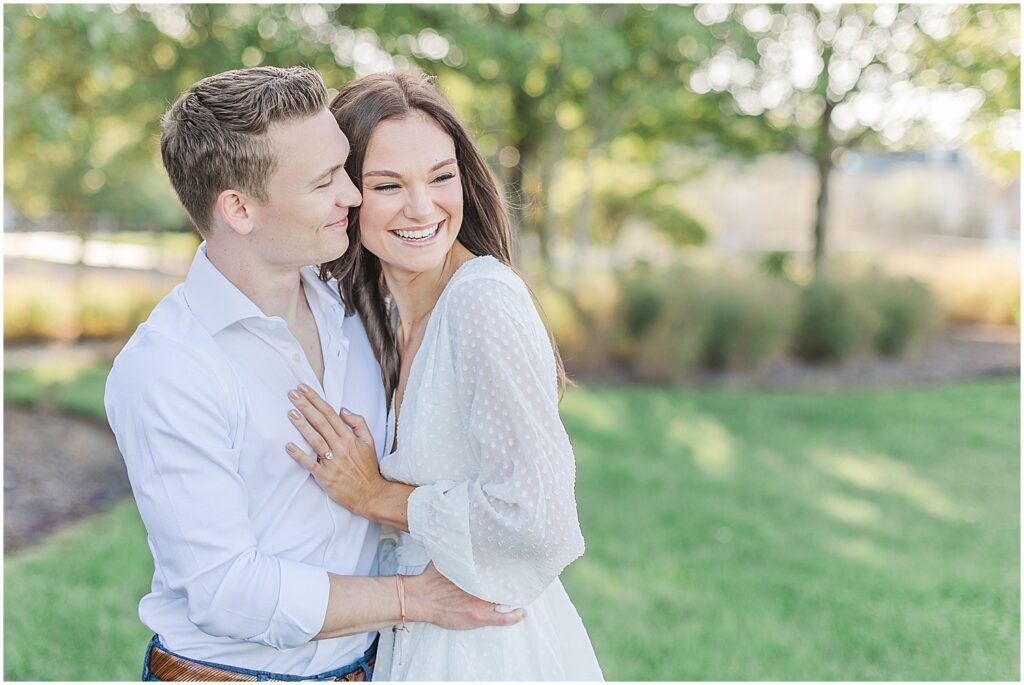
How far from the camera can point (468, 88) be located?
13.7m

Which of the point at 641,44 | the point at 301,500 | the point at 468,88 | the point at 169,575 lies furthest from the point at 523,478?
the point at 468,88

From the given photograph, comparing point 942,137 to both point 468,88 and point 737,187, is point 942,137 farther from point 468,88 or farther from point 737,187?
point 737,187

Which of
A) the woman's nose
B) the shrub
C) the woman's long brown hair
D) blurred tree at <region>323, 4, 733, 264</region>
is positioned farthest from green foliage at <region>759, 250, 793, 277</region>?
the woman's nose

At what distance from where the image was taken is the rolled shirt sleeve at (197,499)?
185 cm

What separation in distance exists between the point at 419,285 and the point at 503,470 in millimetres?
577

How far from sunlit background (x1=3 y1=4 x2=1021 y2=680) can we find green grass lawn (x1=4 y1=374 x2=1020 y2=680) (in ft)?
0.09

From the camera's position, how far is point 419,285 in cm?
230

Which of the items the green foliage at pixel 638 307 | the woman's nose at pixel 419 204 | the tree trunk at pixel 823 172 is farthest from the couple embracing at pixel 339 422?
the tree trunk at pixel 823 172

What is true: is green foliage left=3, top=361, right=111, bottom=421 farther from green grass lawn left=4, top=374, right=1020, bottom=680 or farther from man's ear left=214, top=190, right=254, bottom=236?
man's ear left=214, top=190, right=254, bottom=236

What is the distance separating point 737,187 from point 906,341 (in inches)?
754

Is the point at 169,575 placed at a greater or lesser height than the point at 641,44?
lesser

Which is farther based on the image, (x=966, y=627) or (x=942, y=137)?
(x=942, y=137)

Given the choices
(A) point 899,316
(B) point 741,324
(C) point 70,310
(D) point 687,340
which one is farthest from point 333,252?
(C) point 70,310

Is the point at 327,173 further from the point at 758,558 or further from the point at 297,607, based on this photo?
the point at 758,558
